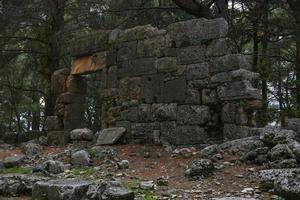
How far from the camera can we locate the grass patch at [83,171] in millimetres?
7879

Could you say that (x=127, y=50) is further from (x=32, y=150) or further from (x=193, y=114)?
(x=32, y=150)

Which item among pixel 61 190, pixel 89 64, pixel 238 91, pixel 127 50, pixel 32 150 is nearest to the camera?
pixel 61 190

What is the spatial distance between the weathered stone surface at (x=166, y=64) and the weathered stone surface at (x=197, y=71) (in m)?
0.37

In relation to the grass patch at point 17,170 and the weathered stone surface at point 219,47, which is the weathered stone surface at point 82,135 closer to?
the grass patch at point 17,170

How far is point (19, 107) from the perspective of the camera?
91.1 ft

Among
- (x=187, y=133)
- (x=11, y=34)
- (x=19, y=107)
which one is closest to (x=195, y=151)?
(x=187, y=133)

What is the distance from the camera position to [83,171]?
815 cm

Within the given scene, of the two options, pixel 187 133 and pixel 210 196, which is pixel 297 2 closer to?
pixel 187 133

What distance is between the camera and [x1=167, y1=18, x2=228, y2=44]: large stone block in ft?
33.7

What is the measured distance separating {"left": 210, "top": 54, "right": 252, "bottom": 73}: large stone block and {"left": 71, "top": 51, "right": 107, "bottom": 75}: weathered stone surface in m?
3.15

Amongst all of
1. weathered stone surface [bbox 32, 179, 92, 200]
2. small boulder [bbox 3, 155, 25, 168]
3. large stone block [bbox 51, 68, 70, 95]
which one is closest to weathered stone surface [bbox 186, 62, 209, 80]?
small boulder [bbox 3, 155, 25, 168]

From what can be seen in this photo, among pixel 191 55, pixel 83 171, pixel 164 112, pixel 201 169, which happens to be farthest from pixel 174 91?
pixel 201 169

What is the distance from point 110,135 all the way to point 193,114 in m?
2.07

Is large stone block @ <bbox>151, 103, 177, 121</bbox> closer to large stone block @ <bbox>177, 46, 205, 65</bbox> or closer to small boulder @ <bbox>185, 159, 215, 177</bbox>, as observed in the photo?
large stone block @ <bbox>177, 46, 205, 65</bbox>
